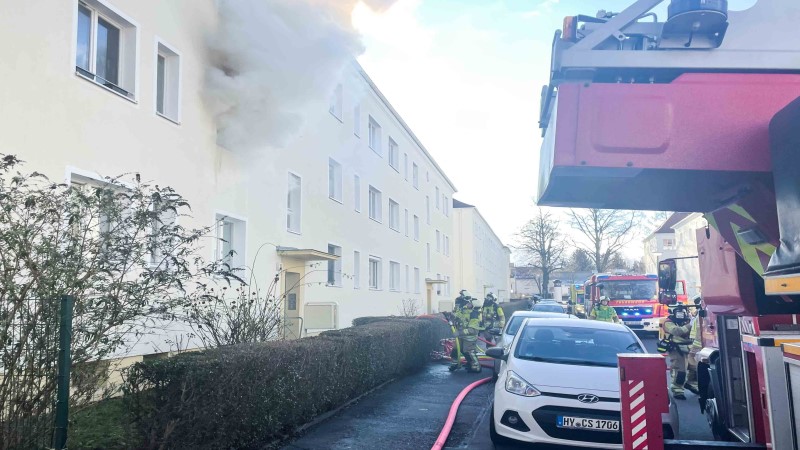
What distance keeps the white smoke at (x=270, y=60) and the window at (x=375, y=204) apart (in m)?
11.8

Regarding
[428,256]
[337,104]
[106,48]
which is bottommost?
[428,256]

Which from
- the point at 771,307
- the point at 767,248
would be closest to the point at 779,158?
the point at 767,248

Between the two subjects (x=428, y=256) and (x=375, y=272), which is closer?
(x=375, y=272)

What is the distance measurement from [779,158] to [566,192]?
1484mm

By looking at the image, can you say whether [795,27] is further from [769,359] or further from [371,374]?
[371,374]

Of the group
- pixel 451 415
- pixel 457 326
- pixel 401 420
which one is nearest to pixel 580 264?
pixel 457 326

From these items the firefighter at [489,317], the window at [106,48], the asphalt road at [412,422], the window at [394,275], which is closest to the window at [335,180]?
the firefighter at [489,317]

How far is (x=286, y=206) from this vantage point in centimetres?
1519

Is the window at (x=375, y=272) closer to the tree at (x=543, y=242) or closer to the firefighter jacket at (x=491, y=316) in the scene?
the firefighter jacket at (x=491, y=316)

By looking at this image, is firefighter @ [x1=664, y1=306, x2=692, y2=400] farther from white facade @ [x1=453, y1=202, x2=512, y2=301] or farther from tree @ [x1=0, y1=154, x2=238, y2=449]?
white facade @ [x1=453, y1=202, x2=512, y2=301]

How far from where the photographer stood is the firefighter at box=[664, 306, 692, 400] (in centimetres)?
1044

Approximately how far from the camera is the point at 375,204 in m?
25.5

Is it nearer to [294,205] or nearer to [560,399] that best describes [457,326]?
[294,205]

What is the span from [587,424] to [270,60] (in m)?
8.97
